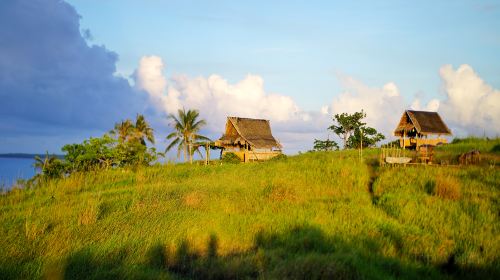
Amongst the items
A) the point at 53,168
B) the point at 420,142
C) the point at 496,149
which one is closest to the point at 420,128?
the point at 420,142

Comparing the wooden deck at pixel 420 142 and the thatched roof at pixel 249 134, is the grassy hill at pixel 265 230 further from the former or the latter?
the wooden deck at pixel 420 142

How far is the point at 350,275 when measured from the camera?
19.0 feet

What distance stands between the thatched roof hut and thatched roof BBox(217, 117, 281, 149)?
1080 cm

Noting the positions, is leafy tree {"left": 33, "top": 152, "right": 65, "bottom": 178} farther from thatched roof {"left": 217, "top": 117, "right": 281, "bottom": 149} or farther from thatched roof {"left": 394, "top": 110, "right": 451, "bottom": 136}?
thatched roof {"left": 394, "top": 110, "right": 451, "bottom": 136}

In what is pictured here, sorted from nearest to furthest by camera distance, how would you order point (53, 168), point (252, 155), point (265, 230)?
point (265, 230) < point (53, 168) < point (252, 155)

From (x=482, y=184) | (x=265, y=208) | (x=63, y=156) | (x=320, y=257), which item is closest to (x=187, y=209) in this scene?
(x=265, y=208)

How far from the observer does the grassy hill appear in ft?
20.0

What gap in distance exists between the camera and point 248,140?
1280 inches

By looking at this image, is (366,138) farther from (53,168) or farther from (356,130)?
(53,168)

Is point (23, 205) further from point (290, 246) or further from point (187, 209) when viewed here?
point (290, 246)

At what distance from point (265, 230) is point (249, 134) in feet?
84.1

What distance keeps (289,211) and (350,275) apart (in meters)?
3.85

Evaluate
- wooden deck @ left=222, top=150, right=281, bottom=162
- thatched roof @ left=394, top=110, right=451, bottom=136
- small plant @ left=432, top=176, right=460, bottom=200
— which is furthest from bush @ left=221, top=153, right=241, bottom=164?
small plant @ left=432, top=176, right=460, bottom=200

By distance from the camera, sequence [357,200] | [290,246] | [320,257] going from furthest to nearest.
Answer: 1. [357,200]
2. [290,246]
3. [320,257]
